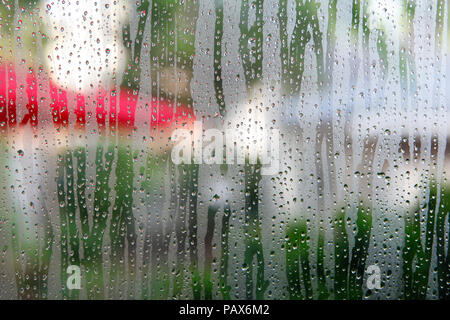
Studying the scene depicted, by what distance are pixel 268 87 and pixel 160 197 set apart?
359 mm

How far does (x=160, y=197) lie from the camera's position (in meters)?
0.80

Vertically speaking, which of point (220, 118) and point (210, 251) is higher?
point (220, 118)

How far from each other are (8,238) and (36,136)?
0.24m

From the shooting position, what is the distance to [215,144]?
80 centimetres

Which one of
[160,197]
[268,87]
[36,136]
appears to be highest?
[268,87]

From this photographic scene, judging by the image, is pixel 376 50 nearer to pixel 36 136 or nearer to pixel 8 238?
pixel 36 136

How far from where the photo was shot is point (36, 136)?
786mm

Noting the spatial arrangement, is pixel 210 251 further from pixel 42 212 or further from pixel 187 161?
pixel 42 212

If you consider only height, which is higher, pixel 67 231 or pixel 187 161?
pixel 187 161

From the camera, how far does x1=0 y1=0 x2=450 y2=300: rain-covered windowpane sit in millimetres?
788

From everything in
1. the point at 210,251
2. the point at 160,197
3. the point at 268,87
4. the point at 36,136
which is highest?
the point at 268,87

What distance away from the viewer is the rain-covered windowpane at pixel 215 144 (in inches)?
31.0
